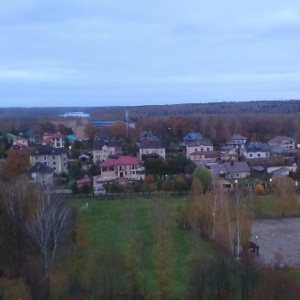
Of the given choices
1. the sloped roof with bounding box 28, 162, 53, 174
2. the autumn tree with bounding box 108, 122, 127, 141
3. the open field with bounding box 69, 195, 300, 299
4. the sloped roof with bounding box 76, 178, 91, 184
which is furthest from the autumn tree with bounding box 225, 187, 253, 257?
the autumn tree with bounding box 108, 122, 127, 141

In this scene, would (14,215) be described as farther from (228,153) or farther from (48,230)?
(228,153)

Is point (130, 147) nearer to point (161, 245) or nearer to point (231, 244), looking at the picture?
point (231, 244)

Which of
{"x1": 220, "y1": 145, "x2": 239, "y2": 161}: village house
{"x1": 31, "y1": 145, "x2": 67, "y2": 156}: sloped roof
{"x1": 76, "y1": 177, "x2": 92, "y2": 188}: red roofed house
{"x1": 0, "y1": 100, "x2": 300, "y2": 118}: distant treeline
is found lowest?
{"x1": 76, "y1": 177, "x2": 92, "y2": 188}: red roofed house

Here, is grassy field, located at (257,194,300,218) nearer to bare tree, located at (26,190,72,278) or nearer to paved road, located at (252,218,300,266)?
paved road, located at (252,218,300,266)

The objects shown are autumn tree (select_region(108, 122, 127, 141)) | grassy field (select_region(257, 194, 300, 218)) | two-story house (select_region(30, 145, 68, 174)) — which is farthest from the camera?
autumn tree (select_region(108, 122, 127, 141))

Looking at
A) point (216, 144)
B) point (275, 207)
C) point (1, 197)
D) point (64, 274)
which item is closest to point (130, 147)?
point (216, 144)
